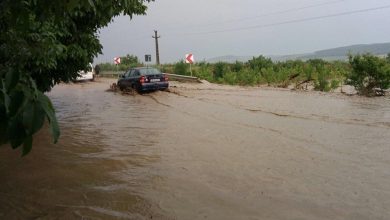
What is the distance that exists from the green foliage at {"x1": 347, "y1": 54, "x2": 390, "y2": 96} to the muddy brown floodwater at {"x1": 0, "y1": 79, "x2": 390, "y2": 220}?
585 cm

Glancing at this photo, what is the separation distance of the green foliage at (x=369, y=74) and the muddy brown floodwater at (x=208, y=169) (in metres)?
5.85

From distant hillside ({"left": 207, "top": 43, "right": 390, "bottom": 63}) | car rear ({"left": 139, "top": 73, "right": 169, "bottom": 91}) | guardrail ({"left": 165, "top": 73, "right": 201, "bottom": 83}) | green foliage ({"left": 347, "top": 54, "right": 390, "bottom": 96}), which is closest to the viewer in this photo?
green foliage ({"left": 347, "top": 54, "right": 390, "bottom": 96})

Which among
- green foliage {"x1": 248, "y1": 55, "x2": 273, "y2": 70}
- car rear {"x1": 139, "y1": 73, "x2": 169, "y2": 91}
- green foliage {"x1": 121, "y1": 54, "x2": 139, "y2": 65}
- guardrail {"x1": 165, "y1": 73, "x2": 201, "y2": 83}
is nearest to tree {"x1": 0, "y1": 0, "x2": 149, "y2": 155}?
car rear {"x1": 139, "y1": 73, "x2": 169, "y2": 91}

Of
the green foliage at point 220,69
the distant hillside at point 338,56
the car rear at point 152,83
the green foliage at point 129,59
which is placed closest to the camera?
the distant hillside at point 338,56

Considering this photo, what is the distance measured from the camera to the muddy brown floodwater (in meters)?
5.87

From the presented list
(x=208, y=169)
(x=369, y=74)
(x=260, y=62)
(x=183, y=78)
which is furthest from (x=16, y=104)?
(x=260, y=62)

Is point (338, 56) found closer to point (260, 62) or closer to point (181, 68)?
point (260, 62)

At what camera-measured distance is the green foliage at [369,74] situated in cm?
2073

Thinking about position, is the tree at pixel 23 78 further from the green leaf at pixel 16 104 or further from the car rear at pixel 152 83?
the car rear at pixel 152 83

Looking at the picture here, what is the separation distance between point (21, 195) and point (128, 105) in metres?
13.4

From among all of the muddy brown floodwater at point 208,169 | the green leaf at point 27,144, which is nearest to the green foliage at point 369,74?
the muddy brown floodwater at point 208,169

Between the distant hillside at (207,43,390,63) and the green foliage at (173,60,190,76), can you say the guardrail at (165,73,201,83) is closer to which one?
the green foliage at (173,60,190,76)

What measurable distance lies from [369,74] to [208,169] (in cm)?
1558

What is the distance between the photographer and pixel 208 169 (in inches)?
312
